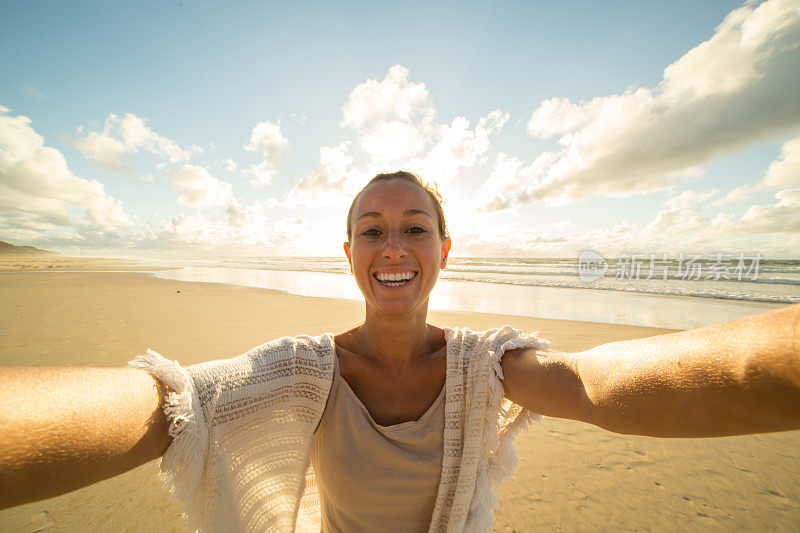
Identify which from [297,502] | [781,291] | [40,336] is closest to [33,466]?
[297,502]

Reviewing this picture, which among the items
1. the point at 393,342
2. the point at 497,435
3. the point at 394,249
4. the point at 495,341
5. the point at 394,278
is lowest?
the point at 497,435

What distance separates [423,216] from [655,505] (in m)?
3.19

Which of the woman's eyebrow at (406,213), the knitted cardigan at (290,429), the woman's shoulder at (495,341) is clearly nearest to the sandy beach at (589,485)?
the knitted cardigan at (290,429)

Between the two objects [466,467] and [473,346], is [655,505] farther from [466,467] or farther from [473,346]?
[473,346]

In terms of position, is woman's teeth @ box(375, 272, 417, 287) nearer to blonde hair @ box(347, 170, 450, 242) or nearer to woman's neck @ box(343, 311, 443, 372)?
woman's neck @ box(343, 311, 443, 372)

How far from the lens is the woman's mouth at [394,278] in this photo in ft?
5.80

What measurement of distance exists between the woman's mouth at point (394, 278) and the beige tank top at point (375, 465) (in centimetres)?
60

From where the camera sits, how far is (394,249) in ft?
5.70

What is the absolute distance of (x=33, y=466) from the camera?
0.77m

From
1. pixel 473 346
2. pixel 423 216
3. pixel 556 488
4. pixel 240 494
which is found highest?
pixel 423 216

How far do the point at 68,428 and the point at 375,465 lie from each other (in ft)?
3.57

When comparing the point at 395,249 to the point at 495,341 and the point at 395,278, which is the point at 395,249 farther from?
the point at 495,341

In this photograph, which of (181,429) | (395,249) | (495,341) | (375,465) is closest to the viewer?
(181,429)

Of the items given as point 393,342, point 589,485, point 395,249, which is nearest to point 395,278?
point 395,249
